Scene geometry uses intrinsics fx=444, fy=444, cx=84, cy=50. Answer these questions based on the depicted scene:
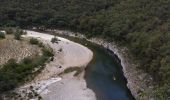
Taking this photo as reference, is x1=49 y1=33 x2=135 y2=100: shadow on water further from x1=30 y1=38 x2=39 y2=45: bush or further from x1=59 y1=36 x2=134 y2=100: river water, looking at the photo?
x1=30 y1=38 x2=39 y2=45: bush

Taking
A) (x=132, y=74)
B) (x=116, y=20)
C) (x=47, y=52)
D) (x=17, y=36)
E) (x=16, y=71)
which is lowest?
(x=47, y=52)

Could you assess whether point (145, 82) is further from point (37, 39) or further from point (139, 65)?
point (37, 39)

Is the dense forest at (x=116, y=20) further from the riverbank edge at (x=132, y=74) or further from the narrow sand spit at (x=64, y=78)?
the narrow sand spit at (x=64, y=78)

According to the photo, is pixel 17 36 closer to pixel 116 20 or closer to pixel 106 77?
pixel 116 20

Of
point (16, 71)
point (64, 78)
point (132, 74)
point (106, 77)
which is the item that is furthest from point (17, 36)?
point (132, 74)

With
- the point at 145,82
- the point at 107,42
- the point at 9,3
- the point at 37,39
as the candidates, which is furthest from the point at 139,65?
the point at 9,3

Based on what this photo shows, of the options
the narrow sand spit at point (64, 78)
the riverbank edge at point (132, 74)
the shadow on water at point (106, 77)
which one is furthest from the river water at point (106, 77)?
the narrow sand spit at point (64, 78)
